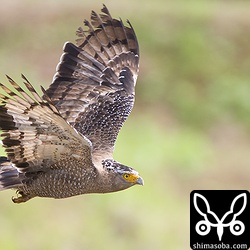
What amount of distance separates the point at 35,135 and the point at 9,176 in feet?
3.15

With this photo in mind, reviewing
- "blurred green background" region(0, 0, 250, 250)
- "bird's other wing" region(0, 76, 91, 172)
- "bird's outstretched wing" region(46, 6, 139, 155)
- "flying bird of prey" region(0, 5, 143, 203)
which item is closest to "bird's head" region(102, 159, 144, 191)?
"flying bird of prey" region(0, 5, 143, 203)

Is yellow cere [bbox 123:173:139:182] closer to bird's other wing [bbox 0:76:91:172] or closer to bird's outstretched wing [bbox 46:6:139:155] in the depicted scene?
bird's other wing [bbox 0:76:91:172]

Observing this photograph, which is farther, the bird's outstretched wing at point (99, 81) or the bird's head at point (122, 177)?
the bird's outstretched wing at point (99, 81)

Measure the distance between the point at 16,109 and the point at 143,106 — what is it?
19.6 meters

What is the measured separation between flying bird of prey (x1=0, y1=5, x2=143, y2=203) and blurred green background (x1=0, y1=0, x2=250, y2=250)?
789 cm

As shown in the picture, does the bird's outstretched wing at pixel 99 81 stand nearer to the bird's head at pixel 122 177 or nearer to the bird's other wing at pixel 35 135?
the bird's head at pixel 122 177

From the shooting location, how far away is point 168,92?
3162cm

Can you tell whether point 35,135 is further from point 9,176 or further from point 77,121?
point 77,121

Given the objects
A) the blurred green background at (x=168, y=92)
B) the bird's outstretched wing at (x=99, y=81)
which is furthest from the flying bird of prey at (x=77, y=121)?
the blurred green background at (x=168, y=92)

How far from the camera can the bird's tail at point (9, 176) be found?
38.8 ft

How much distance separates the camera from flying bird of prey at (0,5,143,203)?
35.9ft

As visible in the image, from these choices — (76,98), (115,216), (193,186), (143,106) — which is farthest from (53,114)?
(143,106)

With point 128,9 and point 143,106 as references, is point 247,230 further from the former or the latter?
point 128,9

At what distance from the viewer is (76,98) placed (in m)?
13.4
